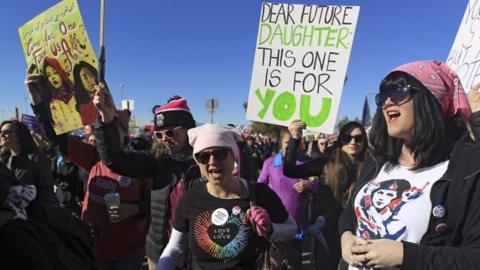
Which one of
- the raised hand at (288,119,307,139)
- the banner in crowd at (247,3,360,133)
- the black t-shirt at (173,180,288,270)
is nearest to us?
the black t-shirt at (173,180,288,270)

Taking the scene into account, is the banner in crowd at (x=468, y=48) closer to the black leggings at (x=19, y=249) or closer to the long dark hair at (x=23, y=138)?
the black leggings at (x=19, y=249)

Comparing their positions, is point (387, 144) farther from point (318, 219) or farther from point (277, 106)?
point (318, 219)

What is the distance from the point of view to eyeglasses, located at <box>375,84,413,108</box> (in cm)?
168

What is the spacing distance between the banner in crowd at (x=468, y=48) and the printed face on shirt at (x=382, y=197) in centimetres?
114

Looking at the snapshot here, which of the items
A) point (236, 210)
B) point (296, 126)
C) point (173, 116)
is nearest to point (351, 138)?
point (296, 126)

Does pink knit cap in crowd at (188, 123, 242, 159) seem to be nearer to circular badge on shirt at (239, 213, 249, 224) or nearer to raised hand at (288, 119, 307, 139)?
circular badge on shirt at (239, 213, 249, 224)

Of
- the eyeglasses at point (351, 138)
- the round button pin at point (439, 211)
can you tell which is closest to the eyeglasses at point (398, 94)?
the round button pin at point (439, 211)

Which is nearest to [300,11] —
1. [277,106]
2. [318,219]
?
[277,106]

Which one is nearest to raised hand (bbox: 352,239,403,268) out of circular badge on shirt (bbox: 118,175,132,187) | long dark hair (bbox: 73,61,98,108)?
circular badge on shirt (bbox: 118,175,132,187)

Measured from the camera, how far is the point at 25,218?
1645 mm

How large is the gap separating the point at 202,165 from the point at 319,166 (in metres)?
2.51

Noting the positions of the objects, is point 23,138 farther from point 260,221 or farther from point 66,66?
point 260,221

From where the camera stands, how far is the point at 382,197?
5.55 ft

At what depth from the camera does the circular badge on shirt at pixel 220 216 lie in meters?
2.17
